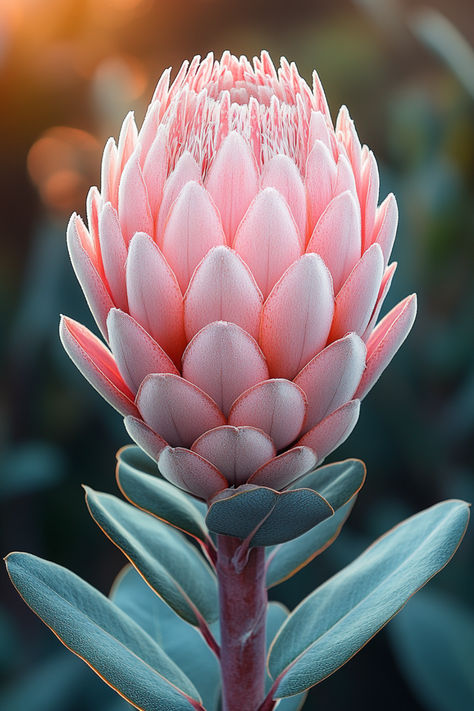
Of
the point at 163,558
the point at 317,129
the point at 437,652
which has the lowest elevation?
the point at 437,652

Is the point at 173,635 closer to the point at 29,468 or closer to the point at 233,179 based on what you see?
the point at 233,179

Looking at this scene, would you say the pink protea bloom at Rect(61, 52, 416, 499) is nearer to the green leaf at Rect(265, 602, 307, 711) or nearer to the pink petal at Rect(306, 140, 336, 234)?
the pink petal at Rect(306, 140, 336, 234)

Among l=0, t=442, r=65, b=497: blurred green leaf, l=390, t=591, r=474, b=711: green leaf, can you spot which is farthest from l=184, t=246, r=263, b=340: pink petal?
l=0, t=442, r=65, b=497: blurred green leaf

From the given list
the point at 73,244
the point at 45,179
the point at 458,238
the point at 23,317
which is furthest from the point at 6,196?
the point at 73,244

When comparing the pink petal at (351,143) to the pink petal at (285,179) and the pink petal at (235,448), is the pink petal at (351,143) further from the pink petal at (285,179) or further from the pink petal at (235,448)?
the pink petal at (235,448)

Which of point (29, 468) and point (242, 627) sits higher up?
point (29, 468)

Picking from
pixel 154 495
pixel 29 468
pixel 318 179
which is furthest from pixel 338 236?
pixel 29 468
